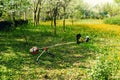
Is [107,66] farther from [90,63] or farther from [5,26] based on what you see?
A: [5,26]

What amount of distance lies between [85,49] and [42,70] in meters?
9.60

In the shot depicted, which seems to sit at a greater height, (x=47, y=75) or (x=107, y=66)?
(x=107, y=66)

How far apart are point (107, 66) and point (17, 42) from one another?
1517 cm

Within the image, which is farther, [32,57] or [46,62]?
[32,57]

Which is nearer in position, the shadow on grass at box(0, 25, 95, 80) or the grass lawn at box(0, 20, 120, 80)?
the grass lawn at box(0, 20, 120, 80)

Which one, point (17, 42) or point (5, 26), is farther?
point (5, 26)

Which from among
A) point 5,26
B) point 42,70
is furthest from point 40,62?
point 5,26

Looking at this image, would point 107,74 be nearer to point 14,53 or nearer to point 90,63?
point 90,63

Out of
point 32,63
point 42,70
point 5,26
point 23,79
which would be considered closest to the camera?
point 23,79

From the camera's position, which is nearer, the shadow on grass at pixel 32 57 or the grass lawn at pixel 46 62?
the grass lawn at pixel 46 62

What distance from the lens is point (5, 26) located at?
40562 millimetres

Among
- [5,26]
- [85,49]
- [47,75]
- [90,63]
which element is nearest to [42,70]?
[47,75]

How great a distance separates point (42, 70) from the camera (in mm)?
19391

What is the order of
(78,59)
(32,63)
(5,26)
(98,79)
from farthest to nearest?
(5,26), (78,59), (32,63), (98,79)
